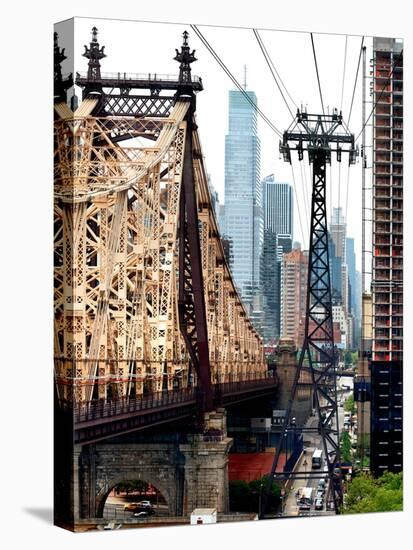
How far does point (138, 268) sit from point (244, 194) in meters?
2.00

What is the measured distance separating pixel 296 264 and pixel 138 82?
389 cm

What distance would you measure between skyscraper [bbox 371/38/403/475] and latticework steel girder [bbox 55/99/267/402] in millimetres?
1936

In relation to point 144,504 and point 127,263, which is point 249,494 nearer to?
point 144,504

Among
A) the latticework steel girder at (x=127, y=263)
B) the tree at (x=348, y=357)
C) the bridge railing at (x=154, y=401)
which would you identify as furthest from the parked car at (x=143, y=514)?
the tree at (x=348, y=357)

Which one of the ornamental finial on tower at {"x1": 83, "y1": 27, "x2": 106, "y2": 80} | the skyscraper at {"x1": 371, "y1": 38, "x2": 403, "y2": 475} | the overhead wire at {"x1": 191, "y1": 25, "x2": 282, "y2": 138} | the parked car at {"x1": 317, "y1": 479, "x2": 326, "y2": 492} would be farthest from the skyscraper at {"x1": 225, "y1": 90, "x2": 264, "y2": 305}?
the parked car at {"x1": 317, "y1": 479, "x2": 326, "y2": 492}

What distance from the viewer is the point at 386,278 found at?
24.4 meters

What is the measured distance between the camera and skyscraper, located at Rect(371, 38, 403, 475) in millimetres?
24328

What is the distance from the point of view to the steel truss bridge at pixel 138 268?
69.9ft

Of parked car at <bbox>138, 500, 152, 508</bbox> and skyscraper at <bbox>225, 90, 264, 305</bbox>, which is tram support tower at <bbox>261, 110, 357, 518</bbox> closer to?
skyscraper at <bbox>225, 90, 264, 305</bbox>

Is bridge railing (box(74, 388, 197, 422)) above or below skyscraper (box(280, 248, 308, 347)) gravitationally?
below

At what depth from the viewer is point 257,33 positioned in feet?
75.2

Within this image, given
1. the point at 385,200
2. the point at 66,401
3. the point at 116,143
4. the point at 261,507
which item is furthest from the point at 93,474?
the point at 385,200

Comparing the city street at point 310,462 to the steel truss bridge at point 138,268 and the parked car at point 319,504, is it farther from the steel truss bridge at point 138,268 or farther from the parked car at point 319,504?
the steel truss bridge at point 138,268

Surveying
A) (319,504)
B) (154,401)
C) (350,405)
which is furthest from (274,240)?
(319,504)
